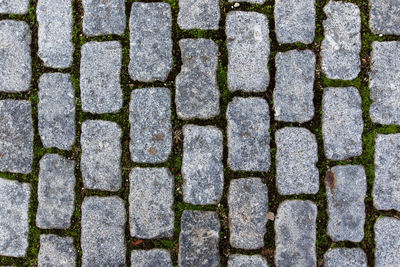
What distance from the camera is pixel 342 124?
249 cm

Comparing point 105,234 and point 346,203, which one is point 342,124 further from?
point 105,234

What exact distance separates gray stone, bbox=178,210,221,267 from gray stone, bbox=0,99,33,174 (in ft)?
4.24

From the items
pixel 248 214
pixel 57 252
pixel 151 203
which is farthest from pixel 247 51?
pixel 57 252

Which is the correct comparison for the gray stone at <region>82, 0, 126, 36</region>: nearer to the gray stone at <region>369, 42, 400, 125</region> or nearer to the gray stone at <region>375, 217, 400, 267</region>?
the gray stone at <region>369, 42, 400, 125</region>

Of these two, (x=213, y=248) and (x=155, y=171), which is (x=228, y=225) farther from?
(x=155, y=171)

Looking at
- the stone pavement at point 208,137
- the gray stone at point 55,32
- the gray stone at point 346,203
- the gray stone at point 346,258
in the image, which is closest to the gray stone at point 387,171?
the stone pavement at point 208,137

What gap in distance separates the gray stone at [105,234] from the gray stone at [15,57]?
1080 mm

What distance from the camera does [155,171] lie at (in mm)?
2494

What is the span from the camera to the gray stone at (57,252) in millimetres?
2518

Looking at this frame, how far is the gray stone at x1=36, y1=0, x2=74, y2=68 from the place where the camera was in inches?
101

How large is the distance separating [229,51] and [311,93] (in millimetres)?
692

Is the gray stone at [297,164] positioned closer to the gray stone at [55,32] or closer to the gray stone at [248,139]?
the gray stone at [248,139]

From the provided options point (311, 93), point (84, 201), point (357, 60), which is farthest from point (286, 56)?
point (84, 201)

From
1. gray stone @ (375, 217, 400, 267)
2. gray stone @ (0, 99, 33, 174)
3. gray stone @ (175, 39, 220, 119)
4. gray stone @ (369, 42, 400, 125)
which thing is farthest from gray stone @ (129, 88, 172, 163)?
gray stone @ (375, 217, 400, 267)
